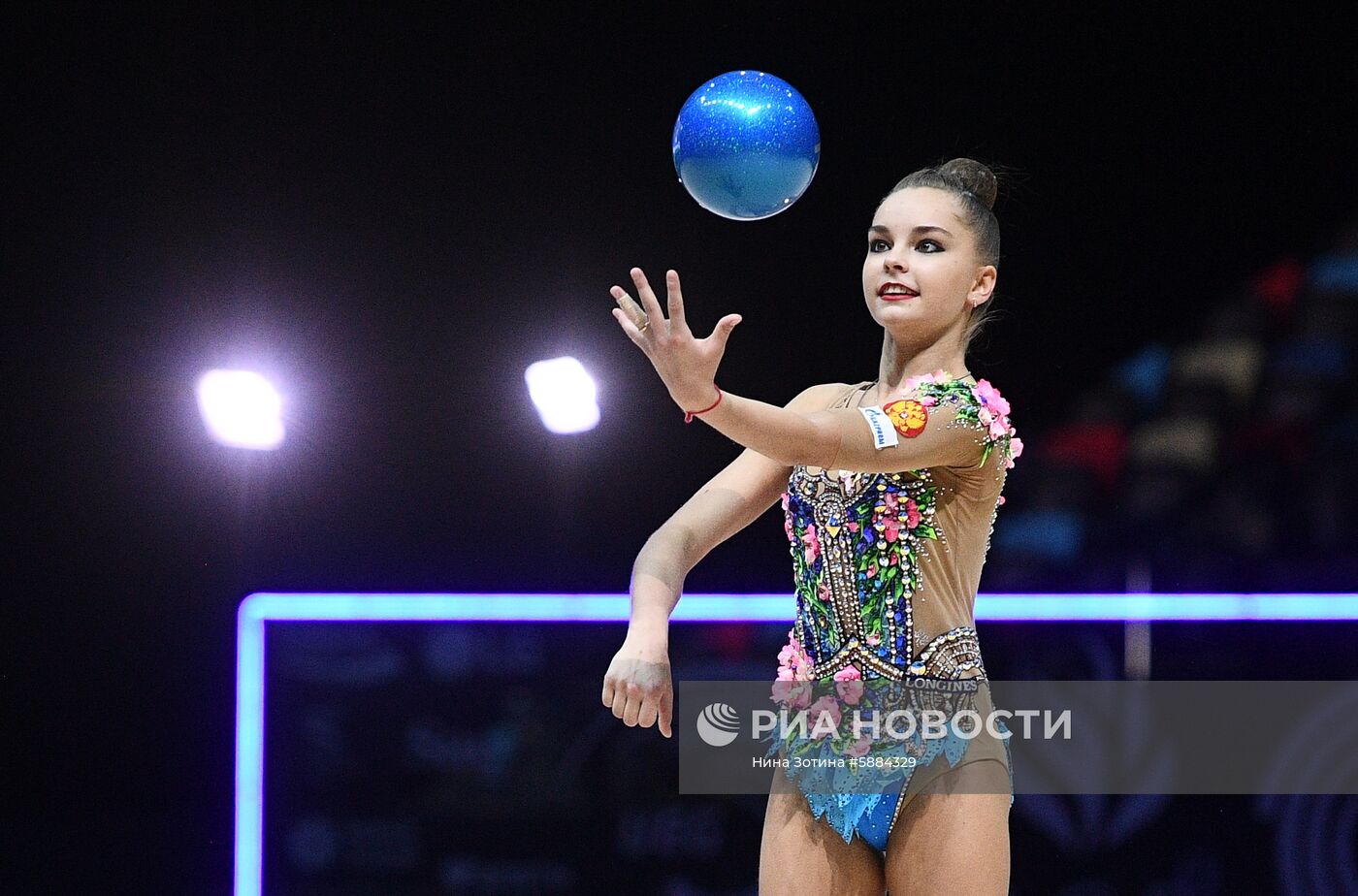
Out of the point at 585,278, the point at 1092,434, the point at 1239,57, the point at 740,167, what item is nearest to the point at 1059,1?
the point at 1239,57

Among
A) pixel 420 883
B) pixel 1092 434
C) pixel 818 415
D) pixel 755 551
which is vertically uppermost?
pixel 1092 434

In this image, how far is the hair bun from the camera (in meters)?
2.17

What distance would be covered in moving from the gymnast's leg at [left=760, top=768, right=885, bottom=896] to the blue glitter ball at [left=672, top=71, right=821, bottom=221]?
0.80m

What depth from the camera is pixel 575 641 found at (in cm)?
351

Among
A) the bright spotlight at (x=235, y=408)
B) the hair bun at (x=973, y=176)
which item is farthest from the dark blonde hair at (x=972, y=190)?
the bright spotlight at (x=235, y=408)

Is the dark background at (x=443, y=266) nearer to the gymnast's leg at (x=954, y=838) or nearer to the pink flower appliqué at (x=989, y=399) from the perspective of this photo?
the pink flower appliqué at (x=989, y=399)

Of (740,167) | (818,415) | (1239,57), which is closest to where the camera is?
(818,415)

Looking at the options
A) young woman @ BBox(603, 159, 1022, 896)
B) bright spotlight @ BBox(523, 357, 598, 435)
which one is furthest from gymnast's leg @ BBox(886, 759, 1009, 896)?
bright spotlight @ BBox(523, 357, 598, 435)

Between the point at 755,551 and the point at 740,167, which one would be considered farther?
the point at 755,551

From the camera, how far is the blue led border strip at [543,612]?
11.2ft

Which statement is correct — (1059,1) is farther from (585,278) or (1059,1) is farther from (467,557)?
(467,557)

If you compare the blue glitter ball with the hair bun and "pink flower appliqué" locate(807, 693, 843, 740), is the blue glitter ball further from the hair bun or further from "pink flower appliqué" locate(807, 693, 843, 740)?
"pink flower appliqué" locate(807, 693, 843, 740)

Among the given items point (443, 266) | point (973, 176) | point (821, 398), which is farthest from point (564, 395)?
point (973, 176)

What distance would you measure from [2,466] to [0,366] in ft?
0.75
